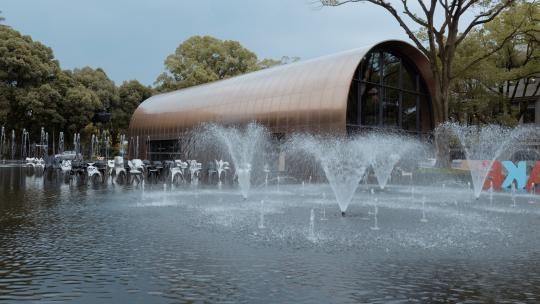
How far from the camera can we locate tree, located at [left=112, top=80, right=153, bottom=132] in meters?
60.1

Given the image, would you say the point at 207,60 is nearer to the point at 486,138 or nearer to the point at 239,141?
the point at 239,141

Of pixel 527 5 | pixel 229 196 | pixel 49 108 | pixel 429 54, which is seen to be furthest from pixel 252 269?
pixel 49 108

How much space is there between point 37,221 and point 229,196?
7.72m

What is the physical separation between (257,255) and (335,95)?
19.8 metres

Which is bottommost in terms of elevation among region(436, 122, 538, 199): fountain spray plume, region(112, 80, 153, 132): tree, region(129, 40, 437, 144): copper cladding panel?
region(436, 122, 538, 199): fountain spray plume

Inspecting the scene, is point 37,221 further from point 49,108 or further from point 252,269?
point 49,108

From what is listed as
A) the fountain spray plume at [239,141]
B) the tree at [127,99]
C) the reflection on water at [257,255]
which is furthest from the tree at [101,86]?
the reflection on water at [257,255]

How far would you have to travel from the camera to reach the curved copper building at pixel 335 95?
27.4m

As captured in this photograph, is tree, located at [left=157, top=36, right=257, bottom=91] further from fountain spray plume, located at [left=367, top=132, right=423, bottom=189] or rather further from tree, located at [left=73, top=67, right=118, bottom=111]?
fountain spray plume, located at [left=367, top=132, right=423, bottom=189]

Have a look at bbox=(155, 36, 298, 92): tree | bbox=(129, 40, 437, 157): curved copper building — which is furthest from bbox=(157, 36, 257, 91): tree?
bbox=(129, 40, 437, 157): curved copper building

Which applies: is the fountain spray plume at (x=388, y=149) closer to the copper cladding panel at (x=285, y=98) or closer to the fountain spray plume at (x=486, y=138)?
the fountain spray plume at (x=486, y=138)

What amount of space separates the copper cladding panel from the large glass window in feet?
2.41

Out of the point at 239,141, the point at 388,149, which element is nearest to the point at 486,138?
the point at 388,149

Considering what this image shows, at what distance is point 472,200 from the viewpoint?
1770cm
